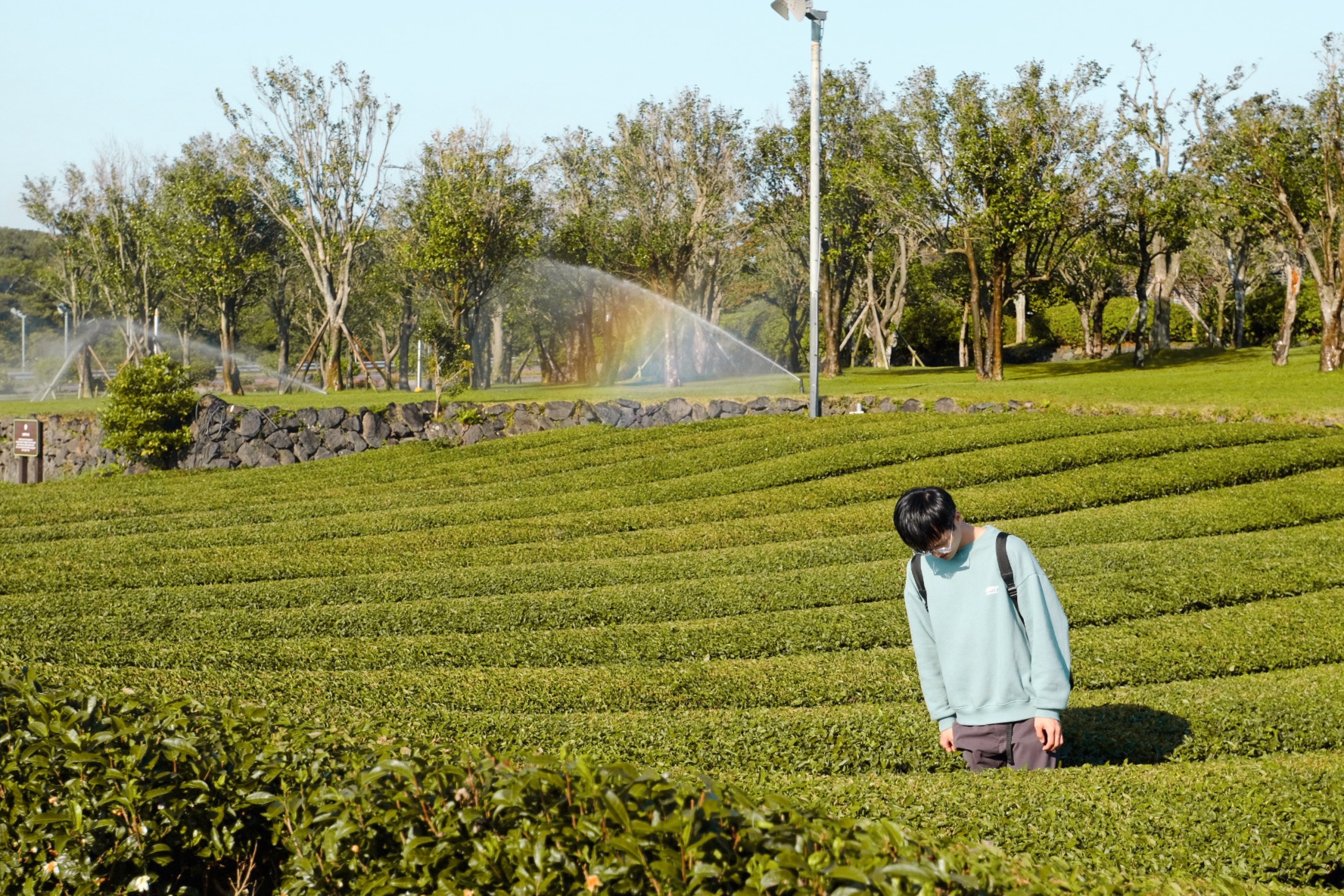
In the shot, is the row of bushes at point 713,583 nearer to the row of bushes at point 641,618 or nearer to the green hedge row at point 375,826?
the row of bushes at point 641,618

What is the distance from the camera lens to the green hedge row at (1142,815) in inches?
178

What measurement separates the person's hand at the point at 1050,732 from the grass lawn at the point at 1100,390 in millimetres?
17371

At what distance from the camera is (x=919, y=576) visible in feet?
16.8

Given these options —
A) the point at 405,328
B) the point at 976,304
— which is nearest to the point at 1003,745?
the point at 976,304

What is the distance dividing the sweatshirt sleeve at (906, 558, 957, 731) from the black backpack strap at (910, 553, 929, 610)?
2cm

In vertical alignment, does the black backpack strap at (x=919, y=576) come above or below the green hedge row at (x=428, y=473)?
above

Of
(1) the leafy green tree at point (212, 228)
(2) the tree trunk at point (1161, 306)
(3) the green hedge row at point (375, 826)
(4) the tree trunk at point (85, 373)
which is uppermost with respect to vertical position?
(1) the leafy green tree at point (212, 228)

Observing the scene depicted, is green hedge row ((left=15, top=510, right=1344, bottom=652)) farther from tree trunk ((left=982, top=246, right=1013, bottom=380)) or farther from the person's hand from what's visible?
tree trunk ((left=982, top=246, right=1013, bottom=380))

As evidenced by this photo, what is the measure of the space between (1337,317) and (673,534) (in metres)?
20.5

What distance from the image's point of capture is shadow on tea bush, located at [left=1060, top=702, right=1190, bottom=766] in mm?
6219

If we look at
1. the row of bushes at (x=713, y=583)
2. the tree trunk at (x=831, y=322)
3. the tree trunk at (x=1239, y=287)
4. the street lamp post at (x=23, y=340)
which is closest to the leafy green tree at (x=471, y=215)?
the tree trunk at (x=831, y=322)

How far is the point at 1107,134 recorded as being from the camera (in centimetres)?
3019

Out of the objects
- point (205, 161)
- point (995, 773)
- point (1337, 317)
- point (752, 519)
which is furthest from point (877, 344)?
point (995, 773)

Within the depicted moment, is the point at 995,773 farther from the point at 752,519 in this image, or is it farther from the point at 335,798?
the point at 752,519
